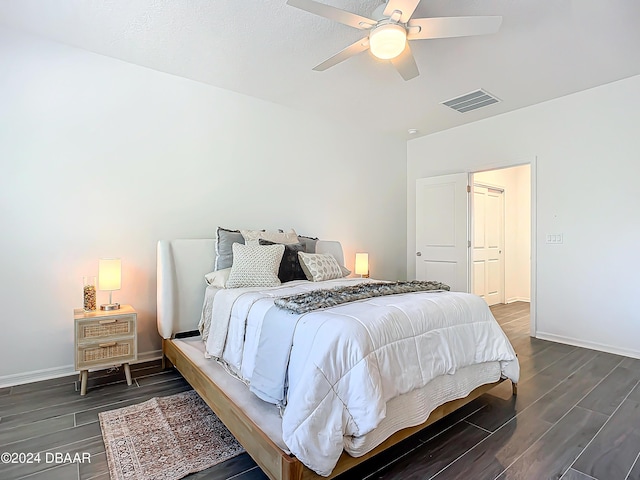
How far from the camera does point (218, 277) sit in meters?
2.97

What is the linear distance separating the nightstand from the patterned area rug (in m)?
0.47

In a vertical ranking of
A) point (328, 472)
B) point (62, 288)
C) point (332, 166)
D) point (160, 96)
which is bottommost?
point (328, 472)

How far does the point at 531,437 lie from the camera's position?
1955 millimetres

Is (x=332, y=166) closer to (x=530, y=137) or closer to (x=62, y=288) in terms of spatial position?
(x=530, y=137)

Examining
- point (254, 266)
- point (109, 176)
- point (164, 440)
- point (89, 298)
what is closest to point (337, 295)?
point (254, 266)

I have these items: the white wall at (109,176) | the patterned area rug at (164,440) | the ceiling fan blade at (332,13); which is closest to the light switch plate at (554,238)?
the white wall at (109,176)

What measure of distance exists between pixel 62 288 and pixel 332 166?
324cm

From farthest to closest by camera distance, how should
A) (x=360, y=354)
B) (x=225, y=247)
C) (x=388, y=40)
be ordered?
1. (x=225, y=247)
2. (x=388, y=40)
3. (x=360, y=354)

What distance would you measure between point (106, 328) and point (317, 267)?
1.76 metres

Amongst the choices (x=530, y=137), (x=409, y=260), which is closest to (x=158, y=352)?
(x=409, y=260)

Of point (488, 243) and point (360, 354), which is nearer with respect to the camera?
point (360, 354)

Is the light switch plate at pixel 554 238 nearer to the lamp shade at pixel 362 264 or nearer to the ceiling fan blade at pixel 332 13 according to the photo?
the lamp shade at pixel 362 264

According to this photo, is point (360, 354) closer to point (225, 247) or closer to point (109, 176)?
point (225, 247)

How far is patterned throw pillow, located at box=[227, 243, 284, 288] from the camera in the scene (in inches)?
111
